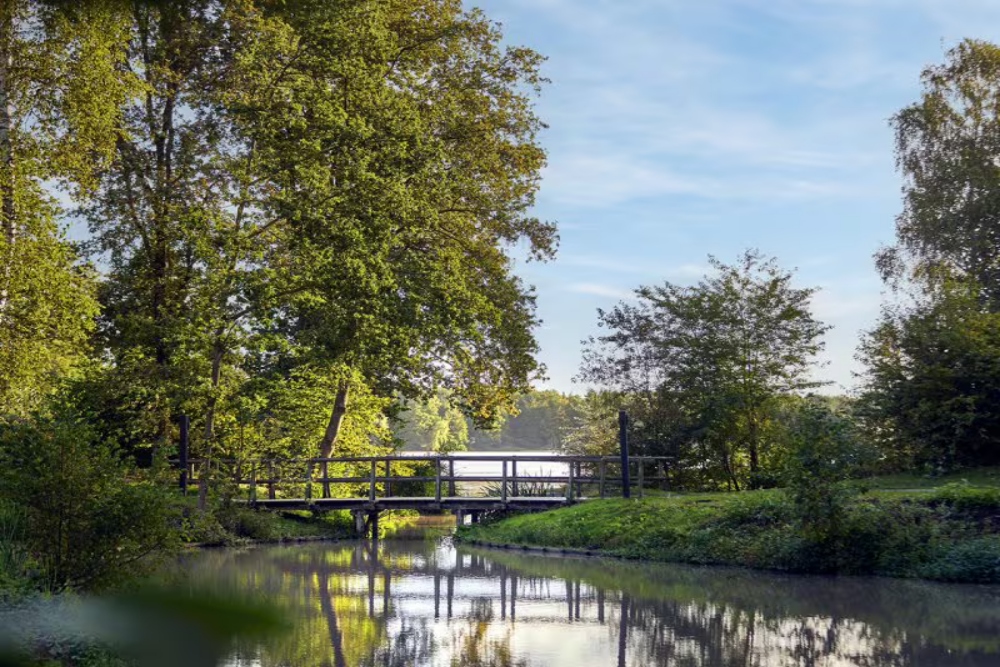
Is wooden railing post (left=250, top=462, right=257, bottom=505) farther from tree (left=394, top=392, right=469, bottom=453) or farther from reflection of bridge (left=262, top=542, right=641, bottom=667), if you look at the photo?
tree (left=394, top=392, right=469, bottom=453)

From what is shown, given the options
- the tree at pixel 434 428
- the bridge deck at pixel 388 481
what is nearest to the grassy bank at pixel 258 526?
the bridge deck at pixel 388 481

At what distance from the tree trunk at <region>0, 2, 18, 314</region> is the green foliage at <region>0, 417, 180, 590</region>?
11.1 metres

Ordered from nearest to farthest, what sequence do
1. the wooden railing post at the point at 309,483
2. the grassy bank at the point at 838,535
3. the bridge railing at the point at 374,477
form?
the grassy bank at the point at 838,535
the bridge railing at the point at 374,477
the wooden railing post at the point at 309,483

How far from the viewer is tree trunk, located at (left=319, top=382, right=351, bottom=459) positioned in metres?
37.2

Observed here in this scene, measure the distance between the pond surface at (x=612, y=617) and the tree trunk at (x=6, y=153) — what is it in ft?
25.5

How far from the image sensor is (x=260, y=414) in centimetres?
3422

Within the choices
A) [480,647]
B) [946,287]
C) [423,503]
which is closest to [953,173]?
[946,287]

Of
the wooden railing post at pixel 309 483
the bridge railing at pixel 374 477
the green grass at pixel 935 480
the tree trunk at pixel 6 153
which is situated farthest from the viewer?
the wooden railing post at pixel 309 483

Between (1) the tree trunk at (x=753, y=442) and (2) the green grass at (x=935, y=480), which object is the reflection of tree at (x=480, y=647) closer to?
(2) the green grass at (x=935, y=480)

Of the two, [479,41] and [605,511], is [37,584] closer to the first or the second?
[605,511]

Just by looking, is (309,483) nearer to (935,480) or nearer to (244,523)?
(244,523)

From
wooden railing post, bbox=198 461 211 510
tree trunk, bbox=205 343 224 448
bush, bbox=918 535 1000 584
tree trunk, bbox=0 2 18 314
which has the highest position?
tree trunk, bbox=0 2 18 314

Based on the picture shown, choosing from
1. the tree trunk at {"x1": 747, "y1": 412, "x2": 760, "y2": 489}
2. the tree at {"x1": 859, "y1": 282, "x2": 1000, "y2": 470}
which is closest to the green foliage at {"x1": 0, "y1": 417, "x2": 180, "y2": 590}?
the tree at {"x1": 859, "y1": 282, "x2": 1000, "y2": 470}

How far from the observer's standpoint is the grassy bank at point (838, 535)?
1866 cm
